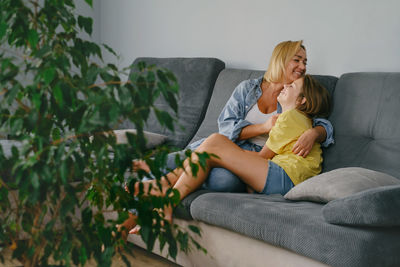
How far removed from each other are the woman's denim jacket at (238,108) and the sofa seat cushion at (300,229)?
59 cm

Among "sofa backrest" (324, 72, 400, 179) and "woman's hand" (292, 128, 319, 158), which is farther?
"woman's hand" (292, 128, 319, 158)

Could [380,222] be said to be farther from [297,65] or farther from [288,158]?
[297,65]

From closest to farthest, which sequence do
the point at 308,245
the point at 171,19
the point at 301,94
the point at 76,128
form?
the point at 76,128 → the point at 308,245 → the point at 301,94 → the point at 171,19

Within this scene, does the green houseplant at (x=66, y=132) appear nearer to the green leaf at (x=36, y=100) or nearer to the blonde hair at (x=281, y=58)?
the green leaf at (x=36, y=100)

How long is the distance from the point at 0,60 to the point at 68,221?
31 centimetres

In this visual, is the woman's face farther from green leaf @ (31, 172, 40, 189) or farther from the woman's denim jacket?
green leaf @ (31, 172, 40, 189)

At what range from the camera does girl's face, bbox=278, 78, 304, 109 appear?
2420 millimetres

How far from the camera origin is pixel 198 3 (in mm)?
3619

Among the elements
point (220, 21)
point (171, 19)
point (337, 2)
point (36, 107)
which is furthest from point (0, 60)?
point (171, 19)

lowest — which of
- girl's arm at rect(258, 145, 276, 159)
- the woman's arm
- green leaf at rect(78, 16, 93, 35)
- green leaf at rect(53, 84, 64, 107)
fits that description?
girl's arm at rect(258, 145, 276, 159)

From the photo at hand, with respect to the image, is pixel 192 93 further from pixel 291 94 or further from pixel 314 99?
pixel 314 99

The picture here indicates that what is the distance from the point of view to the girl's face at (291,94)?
2.42 metres

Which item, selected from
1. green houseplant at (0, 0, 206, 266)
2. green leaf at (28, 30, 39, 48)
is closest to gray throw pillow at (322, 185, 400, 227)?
green houseplant at (0, 0, 206, 266)

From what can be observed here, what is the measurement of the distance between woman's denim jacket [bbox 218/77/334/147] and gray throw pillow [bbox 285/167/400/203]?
2.17 ft
